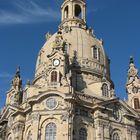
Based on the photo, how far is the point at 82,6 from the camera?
81.4 metres

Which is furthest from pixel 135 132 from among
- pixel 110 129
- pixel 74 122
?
pixel 74 122

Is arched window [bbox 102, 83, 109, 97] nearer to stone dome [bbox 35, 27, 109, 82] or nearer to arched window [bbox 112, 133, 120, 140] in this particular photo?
stone dome [bbox 35, 27, 109, 82]

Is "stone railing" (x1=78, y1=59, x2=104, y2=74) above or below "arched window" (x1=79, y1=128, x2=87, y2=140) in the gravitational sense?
above

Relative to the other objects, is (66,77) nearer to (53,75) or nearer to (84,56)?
(53,75)

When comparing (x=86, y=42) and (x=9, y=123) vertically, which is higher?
(x=86, y=42)

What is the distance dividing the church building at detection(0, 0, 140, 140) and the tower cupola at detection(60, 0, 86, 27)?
5.24 m

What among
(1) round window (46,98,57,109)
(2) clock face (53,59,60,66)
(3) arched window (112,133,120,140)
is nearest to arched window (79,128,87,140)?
(3) arched window (112,133,120,140)

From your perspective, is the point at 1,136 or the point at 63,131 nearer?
the point at 63,131

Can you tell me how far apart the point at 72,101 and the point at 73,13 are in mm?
30440

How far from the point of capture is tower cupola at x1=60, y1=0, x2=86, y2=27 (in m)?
77.1

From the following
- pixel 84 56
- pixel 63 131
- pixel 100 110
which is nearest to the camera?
pixel 63 131

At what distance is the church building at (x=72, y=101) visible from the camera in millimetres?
53219

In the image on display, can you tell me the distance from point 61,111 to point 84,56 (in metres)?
17.3

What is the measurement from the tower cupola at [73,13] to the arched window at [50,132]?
29597mm
